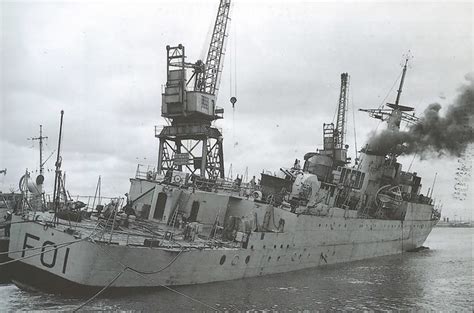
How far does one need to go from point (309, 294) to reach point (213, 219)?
6.95m

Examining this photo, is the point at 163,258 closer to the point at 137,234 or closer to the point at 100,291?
the point at 137,234

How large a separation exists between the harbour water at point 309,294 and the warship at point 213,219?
66 centimetres


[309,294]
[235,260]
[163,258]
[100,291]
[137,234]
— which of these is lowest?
[100,291]

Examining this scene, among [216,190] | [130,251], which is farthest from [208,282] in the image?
[216,190]

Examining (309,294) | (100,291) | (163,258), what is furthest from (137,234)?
(309,294)

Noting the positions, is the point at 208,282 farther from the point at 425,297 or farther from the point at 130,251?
the point at 425,297

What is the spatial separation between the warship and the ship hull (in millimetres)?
49

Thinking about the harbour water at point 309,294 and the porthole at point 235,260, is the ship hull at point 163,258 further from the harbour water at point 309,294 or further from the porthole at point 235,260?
the harbour water at point 309,294

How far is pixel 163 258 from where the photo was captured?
1850 cm

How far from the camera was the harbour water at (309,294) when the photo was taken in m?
17.0

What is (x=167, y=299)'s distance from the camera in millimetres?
17875

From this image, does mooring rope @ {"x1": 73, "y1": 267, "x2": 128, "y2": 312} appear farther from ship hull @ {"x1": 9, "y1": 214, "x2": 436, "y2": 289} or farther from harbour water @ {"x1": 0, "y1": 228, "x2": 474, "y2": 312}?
harbour water @ {"x1": 0, "y1": 228, "x2": 474, "y2": 312}

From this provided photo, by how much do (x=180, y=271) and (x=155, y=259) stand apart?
1645mm

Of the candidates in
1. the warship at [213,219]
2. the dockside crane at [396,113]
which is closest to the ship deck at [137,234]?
the warship at [213,219]
